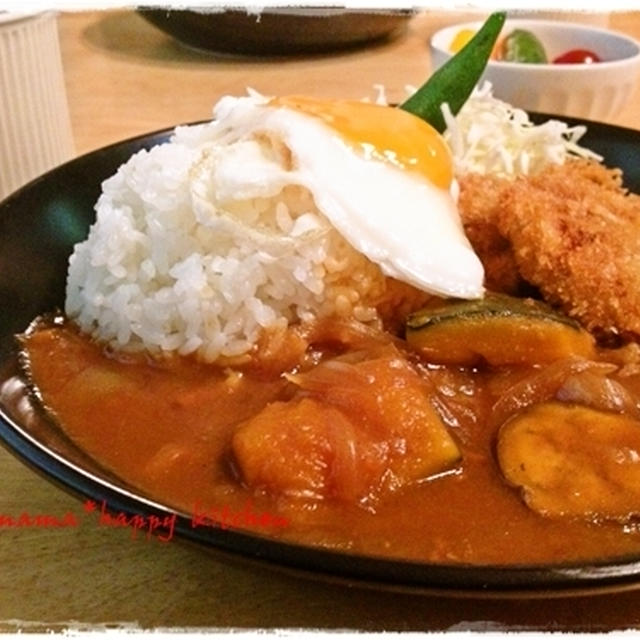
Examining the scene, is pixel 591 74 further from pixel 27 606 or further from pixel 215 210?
pixel 27 606

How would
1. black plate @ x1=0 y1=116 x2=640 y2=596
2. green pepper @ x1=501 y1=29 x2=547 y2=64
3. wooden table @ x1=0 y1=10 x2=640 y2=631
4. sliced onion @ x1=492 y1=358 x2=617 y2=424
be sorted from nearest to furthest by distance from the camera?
black plate @ x1=0 y1=116 x2=640 y2=596 → wooden table @ x1=0 y1=10 x2=640 y2=631 → sliced onion @ x1=492 y1=358 x2=617 y2=424 → green pepper @ x1=501 y1=29 x2=547 y2=64

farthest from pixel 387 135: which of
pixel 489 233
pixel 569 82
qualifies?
pixel 569 82

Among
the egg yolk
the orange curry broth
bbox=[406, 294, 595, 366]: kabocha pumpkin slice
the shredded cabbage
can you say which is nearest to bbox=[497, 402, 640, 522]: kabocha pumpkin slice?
the orange curry broth

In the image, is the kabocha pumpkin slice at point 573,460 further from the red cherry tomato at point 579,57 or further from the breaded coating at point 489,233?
the red cherry tomato at point 579,57

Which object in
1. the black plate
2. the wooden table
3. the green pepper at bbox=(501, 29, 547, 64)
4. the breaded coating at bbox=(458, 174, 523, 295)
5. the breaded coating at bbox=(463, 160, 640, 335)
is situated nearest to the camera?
the black plate

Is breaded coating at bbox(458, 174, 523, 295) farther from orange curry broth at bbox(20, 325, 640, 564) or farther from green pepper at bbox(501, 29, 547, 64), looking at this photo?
green pepper at bbox(501, 29, 547, 64)

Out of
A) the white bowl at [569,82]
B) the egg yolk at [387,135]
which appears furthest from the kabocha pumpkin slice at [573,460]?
the white bowl at [569,82]
